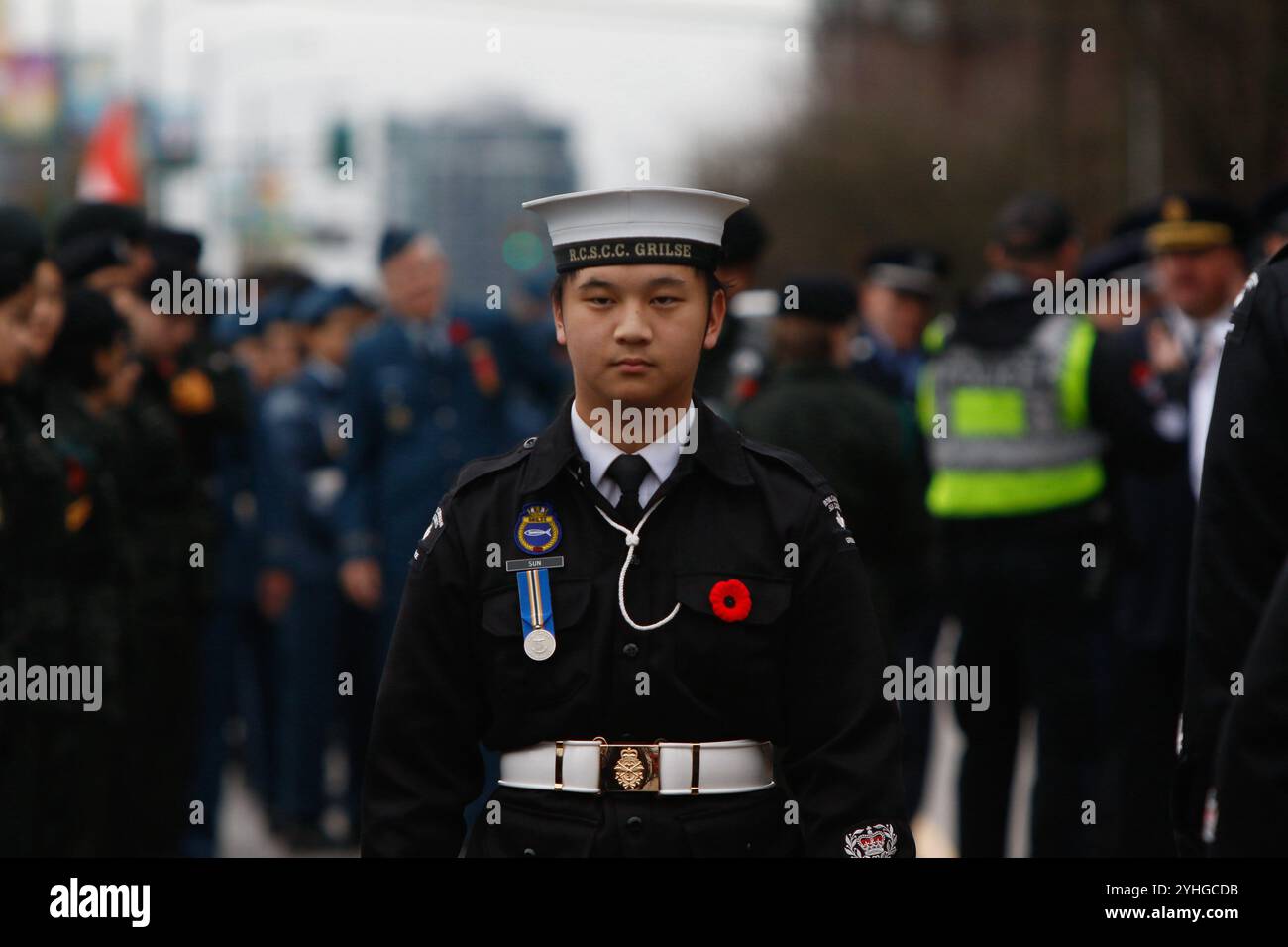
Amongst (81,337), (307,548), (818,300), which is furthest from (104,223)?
(818,300)

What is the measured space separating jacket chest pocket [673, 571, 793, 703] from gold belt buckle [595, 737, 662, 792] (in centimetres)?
14

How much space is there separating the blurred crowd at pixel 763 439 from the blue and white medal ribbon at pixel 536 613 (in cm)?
249

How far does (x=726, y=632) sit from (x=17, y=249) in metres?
3.11

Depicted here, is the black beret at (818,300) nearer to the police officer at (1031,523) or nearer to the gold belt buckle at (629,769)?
the police officer at (1031,523)

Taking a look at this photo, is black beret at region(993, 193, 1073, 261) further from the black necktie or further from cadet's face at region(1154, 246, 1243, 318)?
the black necktie

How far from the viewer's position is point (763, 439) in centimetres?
666

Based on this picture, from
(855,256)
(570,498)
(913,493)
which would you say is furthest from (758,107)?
(570,498)

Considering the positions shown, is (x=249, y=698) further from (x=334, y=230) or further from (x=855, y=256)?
(x=855, y=256)

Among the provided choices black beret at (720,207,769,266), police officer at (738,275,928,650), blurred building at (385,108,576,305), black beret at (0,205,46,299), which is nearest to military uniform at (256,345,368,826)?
black beret at (720,207,769,266)

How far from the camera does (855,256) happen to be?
4325 centimetres

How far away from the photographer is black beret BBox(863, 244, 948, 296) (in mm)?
10508

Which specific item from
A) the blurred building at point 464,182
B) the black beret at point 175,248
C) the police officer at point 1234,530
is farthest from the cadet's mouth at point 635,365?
the blurred building at point 464,182

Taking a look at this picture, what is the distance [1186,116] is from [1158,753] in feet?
51.9

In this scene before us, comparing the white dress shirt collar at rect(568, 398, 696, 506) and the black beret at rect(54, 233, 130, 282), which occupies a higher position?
the black beret at rect(54, 233, 130, 282)
